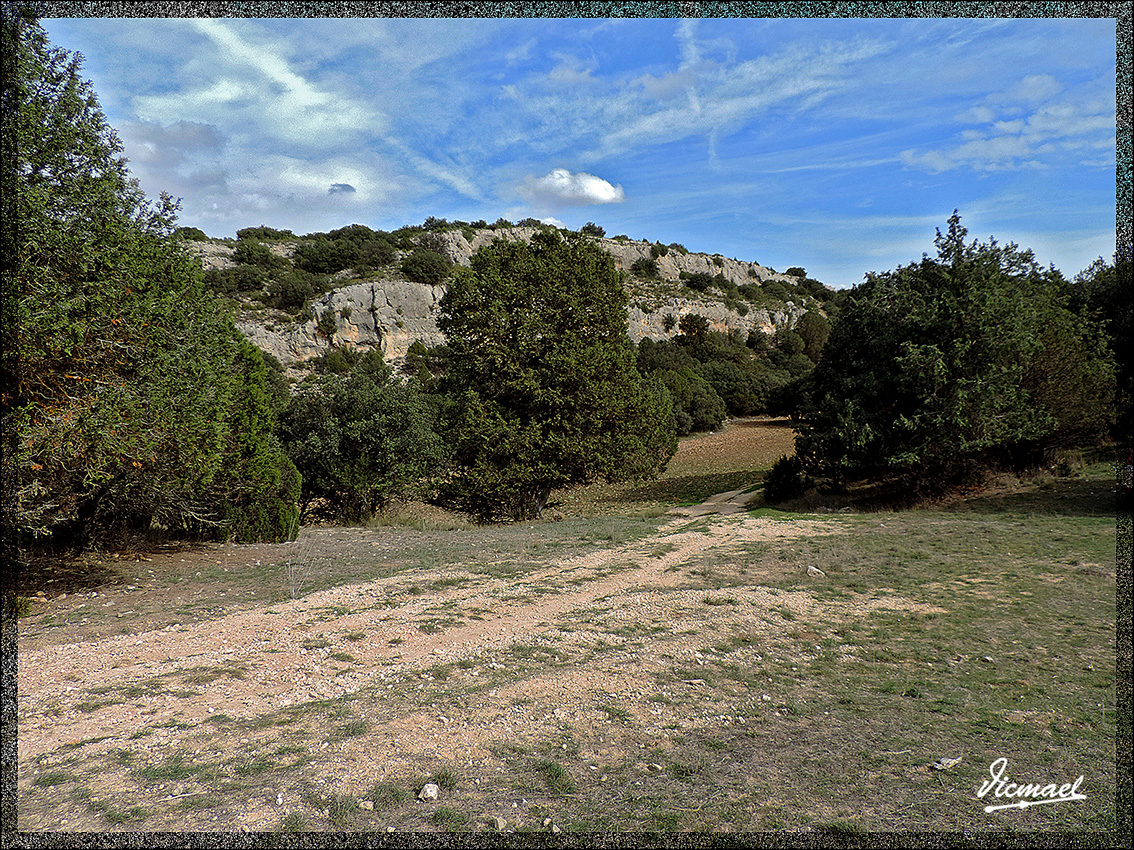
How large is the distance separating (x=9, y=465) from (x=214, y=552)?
5.06 meters

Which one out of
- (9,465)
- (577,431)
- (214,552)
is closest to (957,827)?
(9,465)

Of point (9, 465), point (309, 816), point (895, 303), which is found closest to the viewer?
point (309, 816)

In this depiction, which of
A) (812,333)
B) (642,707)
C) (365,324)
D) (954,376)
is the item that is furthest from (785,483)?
(812,333)

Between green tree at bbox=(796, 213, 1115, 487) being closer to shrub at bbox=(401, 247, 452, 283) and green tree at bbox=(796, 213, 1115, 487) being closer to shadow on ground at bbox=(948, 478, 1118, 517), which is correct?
shadow on ground at bbox=(948, 478, 1118, 517)

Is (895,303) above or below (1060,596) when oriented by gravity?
above

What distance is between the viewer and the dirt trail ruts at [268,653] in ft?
14.2

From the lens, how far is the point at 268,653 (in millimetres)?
5555

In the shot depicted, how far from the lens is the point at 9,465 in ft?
19.1

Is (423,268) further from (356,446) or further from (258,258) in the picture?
(356,446)

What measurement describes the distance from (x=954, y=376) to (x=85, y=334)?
19017mm

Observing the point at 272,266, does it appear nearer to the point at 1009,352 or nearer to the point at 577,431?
the point at 577,431

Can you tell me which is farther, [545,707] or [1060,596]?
[1060,596]

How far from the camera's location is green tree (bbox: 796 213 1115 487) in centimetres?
1614

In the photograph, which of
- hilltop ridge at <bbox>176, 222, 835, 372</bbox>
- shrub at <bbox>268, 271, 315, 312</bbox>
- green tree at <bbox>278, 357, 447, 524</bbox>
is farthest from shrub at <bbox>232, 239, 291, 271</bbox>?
green tree at <bbox>278, 357, 447, 524</bbox>
